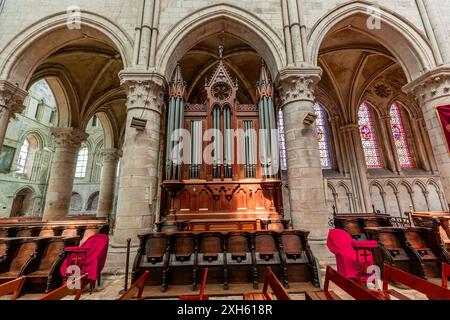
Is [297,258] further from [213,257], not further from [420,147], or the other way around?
[420,147]

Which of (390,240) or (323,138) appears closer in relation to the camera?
(390,240)

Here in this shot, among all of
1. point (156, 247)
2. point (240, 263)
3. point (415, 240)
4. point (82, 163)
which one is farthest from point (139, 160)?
point (82, 163)

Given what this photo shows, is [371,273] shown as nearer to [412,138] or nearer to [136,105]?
[136,105]

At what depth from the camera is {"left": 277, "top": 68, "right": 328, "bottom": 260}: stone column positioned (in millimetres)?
5254

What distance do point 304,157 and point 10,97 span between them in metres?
8.90

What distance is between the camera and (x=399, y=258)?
3777 mm

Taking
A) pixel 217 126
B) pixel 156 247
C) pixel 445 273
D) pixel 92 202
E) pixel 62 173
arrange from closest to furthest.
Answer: pixel 445 273 < pixel 156 247 < pixel 217 126 < pixel 62 173 < pixel 92 202

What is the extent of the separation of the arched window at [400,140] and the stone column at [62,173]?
60.0 ft

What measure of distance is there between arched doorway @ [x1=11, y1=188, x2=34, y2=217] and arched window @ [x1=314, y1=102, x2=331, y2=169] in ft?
70.7

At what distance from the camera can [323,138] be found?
12.8 meters

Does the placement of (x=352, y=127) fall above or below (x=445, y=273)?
above
